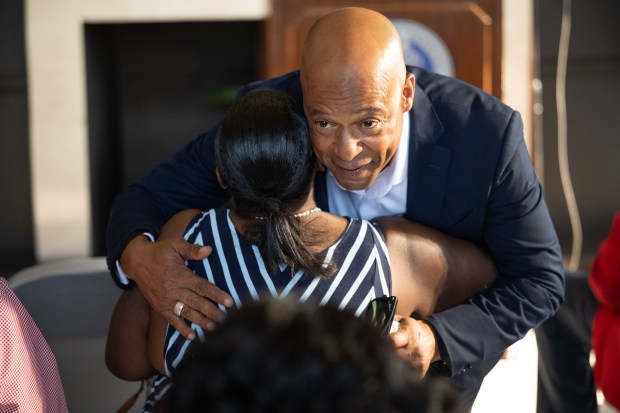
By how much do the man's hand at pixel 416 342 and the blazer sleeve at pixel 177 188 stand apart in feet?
1.92

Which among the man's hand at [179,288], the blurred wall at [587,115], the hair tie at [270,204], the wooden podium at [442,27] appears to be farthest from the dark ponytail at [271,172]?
the blurred wall at [587,115]

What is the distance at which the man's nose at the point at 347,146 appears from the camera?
150cm

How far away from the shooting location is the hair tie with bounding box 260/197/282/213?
1.34 meters

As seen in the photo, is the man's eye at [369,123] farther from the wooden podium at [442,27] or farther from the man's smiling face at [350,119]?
the wooden podium at [442,27]

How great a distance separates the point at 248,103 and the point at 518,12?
3.11 metres

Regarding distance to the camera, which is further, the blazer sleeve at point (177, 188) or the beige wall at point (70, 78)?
the beige wall at point (70, 78)

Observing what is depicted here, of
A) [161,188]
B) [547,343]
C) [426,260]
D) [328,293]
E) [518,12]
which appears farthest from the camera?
[518,12]

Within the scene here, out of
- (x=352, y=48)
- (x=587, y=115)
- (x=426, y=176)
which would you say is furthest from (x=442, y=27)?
(x=352, y=48)

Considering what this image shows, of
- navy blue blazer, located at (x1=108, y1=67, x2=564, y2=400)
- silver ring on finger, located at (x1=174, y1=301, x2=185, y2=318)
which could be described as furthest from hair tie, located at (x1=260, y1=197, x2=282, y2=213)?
navy blue blazer, located at (x1=108, y1=67, x2=564, y2=400)

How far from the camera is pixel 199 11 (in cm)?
418

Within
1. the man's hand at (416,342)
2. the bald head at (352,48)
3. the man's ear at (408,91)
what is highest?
the bald head at (352,48)

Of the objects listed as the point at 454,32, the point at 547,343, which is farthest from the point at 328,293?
the point at 454,32

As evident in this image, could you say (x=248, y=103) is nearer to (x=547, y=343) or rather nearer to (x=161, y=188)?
(x=161, y=188)

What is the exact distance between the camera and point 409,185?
1.71m
